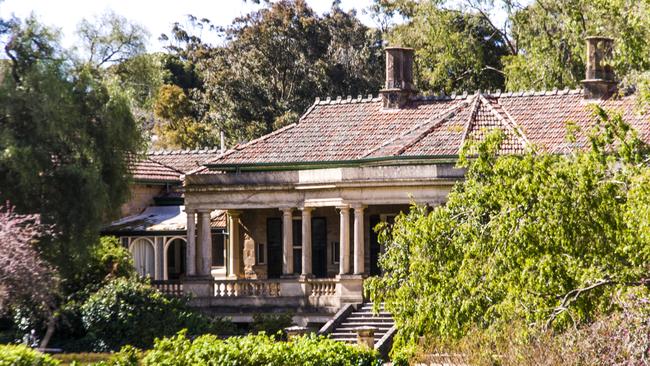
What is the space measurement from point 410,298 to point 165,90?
4762 cm

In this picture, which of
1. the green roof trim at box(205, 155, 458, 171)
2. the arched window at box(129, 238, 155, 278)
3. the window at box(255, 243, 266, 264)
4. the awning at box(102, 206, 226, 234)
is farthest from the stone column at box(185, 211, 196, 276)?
the arched window at box(129, 238, 155, 278)

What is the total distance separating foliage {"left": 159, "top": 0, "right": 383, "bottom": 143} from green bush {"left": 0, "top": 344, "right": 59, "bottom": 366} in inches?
1565

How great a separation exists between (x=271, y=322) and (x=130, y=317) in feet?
11.5

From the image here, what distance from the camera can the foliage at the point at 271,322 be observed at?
122ft

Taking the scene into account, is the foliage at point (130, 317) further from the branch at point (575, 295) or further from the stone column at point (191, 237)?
the branch at point (575, 295)

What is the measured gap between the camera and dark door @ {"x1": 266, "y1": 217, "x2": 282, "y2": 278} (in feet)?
141

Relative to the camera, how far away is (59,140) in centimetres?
3644

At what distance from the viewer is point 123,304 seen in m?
36.5

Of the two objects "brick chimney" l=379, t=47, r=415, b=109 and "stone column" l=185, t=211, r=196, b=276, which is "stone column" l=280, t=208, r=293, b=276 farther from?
"brick chimney" l=379, t=47, r=415, b=109

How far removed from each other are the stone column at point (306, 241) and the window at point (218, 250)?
270 inches

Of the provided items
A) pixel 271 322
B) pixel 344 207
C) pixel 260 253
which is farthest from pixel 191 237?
pixel 271 322

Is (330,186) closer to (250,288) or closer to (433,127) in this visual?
(433,127)

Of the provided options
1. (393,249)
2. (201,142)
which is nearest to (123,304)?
(393,249)

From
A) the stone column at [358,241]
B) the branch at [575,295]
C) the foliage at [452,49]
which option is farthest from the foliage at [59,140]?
the foliage at [452,49]
